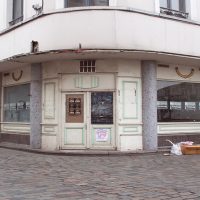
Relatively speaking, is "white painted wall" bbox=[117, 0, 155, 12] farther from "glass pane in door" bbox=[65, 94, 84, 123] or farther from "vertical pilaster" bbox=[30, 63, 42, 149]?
"vertical pilaster" bbox=[30, 63, 42, 149]

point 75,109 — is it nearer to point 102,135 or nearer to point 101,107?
point 101,107

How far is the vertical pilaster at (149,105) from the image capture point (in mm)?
13641

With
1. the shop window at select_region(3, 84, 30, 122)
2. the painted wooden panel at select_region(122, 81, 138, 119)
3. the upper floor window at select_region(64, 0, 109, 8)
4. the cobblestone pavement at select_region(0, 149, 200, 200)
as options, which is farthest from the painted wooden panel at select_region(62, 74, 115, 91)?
the shop window at select_region(3, 84, 30, 122)

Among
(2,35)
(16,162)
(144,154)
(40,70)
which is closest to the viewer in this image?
(16,162)

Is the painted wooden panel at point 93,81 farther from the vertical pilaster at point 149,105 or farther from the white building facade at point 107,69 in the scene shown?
the vertical pilaster at point 149,105

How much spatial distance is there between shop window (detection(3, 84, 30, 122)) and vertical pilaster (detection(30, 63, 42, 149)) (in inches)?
42.7

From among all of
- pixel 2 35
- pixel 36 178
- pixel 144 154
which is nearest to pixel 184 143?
pixel 144 154

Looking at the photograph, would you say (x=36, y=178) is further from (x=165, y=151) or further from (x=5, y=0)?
(x=5, y=0)

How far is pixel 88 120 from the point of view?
1355 centimetres

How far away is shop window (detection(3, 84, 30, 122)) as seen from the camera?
15844 mm

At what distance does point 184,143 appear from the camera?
1376 centimetres

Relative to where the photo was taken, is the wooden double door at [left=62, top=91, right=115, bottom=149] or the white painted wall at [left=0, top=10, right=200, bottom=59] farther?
the wooden double door at [left=62, top=91, right=115, bottom=149]

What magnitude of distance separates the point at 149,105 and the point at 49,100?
3638 mm

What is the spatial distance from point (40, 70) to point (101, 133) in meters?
3.41
